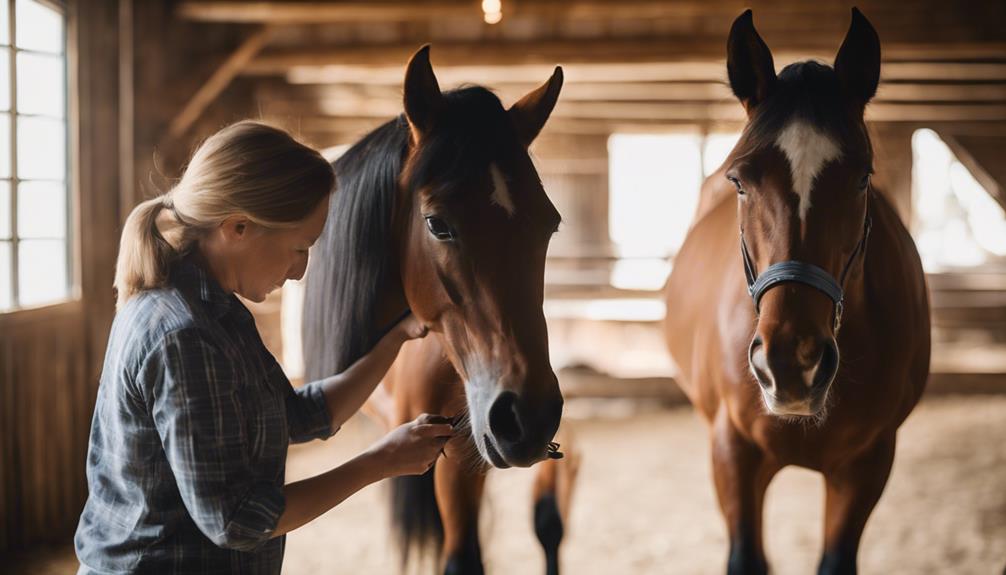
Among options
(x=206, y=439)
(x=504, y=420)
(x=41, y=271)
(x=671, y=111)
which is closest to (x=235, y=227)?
(x=206, y=439)

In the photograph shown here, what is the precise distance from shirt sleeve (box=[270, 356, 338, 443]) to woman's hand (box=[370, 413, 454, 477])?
0.29m

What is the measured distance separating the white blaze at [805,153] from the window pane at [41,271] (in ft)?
10.5

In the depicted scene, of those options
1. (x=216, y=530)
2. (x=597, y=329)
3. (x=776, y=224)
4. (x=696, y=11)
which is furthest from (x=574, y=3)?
(x=597, y=329)

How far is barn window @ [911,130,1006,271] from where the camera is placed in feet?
37.6

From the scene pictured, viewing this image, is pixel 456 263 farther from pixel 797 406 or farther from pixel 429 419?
pixel 797 406

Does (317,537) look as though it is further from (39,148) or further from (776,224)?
(776,224)

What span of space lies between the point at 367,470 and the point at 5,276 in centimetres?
281

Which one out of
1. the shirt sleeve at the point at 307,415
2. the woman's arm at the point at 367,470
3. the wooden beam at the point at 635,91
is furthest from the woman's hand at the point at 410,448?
the wooden beam at the point at 635,91

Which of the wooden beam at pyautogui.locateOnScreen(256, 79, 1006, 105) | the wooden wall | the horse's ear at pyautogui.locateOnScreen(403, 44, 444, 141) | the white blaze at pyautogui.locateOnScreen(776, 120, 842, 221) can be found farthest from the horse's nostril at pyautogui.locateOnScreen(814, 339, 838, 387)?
the wooden beam at pyautogui.locateOnScreen(256, 79, 1006, 105)

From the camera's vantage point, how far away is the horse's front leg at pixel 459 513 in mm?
2000

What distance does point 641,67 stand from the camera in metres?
5.21

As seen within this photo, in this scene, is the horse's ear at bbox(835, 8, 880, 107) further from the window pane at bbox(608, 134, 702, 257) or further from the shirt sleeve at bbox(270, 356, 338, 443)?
the window pane at bbox(608, 134, 702, 257)

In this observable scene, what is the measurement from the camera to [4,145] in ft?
10.7

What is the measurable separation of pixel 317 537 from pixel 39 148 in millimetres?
2263
